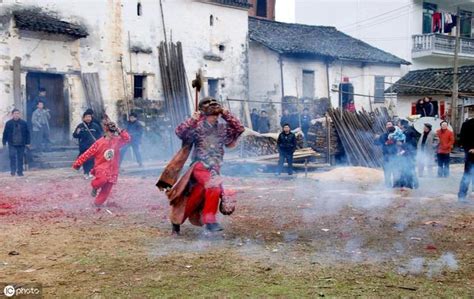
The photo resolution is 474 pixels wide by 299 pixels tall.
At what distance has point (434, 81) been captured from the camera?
1043 inches

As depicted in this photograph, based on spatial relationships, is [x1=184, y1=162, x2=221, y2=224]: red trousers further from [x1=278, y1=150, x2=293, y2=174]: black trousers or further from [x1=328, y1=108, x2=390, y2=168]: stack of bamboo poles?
[x1=328, y1=108, x2=390, y2=168]: stack of bamboo poles

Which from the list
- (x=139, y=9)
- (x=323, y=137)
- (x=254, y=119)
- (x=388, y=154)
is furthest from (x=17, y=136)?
(x=254, y=119)

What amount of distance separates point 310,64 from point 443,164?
13414 millimetres

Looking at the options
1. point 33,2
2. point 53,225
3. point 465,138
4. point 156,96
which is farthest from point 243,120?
point 53,225

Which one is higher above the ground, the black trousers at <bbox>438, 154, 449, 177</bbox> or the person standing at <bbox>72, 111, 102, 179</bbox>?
the person standing at <bbox>72, 111, 102, 179</bbox>

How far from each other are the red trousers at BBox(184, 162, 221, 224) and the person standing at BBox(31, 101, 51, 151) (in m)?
10.3

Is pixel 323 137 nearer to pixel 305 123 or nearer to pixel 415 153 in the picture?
pixel 305 123

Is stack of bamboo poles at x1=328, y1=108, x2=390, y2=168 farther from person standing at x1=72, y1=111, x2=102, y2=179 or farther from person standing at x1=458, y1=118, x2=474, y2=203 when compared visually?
person standing at x1=72, y1=111, x2=102, y2=179

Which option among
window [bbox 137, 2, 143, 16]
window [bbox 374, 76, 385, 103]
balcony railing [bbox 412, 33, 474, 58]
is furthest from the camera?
balcony railing [bbox 412, 33, 474, 58]

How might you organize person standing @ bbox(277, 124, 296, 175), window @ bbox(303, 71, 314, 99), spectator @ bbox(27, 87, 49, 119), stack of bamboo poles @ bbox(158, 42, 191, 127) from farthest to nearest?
window @ bbox(303, 71, 314, 99) < stack of bamboo poles @ bbox(158, 42, 191, 127) < spectator @ bbox(27, 87, 49, 119) < person standing @ bbox(277, 124, 296, 175)

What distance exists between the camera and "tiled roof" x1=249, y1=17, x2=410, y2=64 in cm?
2667

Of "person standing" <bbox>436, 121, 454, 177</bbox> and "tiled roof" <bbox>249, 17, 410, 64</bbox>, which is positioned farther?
"tiled roof" <bbox>249, 17, 410, 64</bbox>
